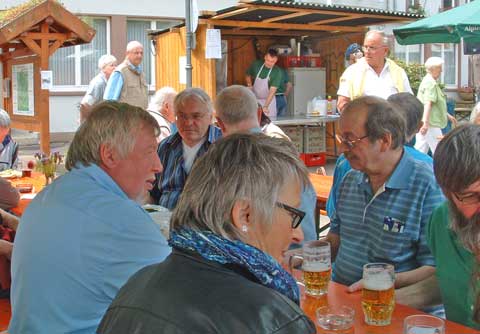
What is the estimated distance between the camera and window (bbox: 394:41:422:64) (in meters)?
21.6

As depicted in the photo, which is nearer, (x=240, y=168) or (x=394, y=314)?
(x=240, y=168)

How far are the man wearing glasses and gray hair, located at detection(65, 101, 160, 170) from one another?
16.1ft

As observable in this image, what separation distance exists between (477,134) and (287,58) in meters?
10.5

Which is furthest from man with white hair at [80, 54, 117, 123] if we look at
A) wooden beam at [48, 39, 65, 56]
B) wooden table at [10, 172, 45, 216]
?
wooden table at [10, 172, 45, 216]

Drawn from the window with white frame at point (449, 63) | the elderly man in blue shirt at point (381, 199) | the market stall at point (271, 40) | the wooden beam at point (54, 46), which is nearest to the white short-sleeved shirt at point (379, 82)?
the market stall at point (271, 40)

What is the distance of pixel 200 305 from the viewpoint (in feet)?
3.83

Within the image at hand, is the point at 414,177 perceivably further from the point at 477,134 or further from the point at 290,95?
the point at 290,95

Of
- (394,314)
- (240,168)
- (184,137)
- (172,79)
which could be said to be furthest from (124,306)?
(172,79)

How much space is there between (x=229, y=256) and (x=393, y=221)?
5.39 feet

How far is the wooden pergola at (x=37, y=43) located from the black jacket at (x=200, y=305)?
239 inches

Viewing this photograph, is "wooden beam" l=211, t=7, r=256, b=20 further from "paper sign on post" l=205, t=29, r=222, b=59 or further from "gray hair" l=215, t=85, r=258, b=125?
"gray hair" l=215, t=85, r=258, b=125

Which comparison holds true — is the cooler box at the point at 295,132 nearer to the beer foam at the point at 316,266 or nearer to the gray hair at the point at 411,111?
the gray hair at the point at 411,111

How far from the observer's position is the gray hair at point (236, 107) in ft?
13.6

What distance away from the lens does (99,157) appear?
2.40 meters
